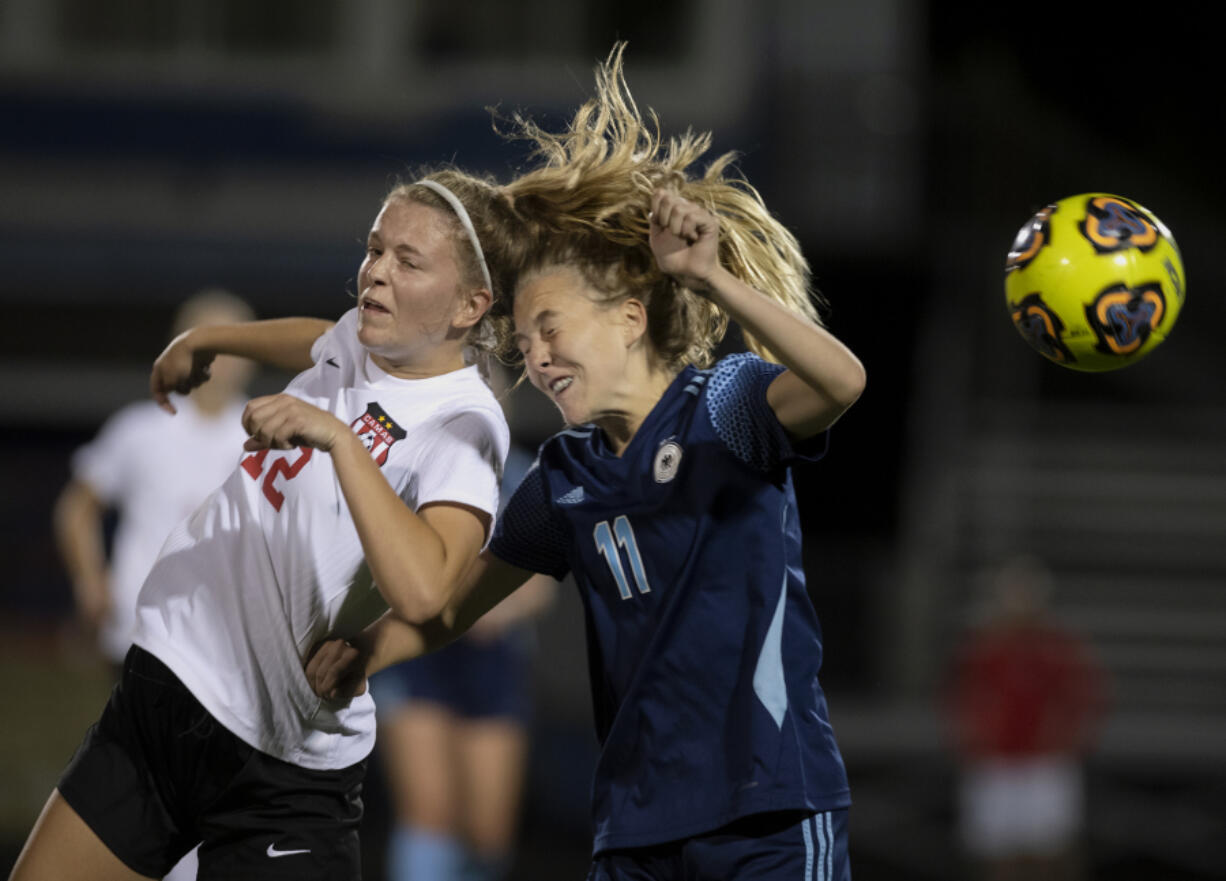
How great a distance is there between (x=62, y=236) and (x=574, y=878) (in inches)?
248

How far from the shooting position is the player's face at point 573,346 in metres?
2.57

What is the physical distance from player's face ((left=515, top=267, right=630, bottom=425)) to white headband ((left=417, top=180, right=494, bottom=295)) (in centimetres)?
11

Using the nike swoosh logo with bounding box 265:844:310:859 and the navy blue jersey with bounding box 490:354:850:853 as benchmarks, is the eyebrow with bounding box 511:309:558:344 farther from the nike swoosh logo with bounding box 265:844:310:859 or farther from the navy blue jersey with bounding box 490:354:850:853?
the nike swoosh logo with bounding box 265:844:310:859

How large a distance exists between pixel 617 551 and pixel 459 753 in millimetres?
3058

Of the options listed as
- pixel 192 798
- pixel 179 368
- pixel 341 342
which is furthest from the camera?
pixel 179 368

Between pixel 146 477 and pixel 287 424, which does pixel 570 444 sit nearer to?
pixel 287 424

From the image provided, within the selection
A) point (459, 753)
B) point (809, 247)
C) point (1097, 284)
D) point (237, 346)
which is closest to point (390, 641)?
point (237, 346)

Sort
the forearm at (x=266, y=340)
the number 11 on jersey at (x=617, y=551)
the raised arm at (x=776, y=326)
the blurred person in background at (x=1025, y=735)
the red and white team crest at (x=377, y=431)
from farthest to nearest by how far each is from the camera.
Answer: the blurred person in background at (x=1025, y=735)
the forearm at (x=266, y=340)
the red and white team crest at (x=377, y=431)
the number 11 on jersey at (x=617, y=551)
the raised arm at (x=776, y=326)

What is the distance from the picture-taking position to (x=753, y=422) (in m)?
2.44

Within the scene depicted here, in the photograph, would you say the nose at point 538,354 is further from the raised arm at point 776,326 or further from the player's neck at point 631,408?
the raised arm at point 776,326

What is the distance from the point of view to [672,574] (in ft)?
8.20

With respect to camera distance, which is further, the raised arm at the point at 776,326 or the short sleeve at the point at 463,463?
the short sleeve at the point at 463,463

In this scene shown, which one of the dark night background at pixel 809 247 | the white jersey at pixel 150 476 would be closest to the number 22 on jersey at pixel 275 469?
the white jersey at pixel 150 476

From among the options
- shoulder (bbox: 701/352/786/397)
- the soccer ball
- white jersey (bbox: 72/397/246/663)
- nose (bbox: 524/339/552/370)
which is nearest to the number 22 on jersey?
nose (bbox: 524/339/552/370)
